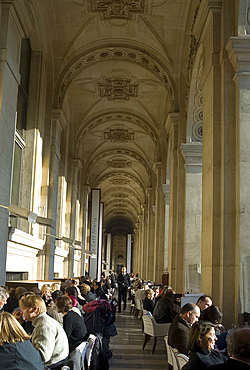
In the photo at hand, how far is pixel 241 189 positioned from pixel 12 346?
16.3 ft

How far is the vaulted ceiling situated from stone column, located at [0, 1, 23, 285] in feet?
13.3

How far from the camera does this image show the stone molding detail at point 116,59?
53.3ft

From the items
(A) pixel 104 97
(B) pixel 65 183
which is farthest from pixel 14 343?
(A) pixel 104 97

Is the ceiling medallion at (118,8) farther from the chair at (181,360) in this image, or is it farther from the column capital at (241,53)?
the chair at (181,360)

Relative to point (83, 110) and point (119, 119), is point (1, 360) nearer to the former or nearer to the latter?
point (83, 110)

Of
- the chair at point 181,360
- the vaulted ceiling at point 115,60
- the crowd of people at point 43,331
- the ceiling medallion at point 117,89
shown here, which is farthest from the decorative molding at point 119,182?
the chair at point 181,360

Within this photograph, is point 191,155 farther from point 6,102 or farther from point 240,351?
point 240,351

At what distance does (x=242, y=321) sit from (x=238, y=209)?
1.61 meters

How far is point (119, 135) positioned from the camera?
26.8 m

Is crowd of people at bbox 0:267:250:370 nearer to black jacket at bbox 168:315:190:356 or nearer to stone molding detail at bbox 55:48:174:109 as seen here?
black jacket at bbox 168:315:190:356

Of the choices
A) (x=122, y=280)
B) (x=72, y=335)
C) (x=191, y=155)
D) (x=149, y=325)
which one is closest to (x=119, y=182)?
(x=122, y=280)

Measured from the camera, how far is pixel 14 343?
300 centimetres

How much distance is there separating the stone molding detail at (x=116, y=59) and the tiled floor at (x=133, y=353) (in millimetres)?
7776

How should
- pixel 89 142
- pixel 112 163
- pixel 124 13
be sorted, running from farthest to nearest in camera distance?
pixel 112 163 → pixel 89 142 → pixel 124 13
